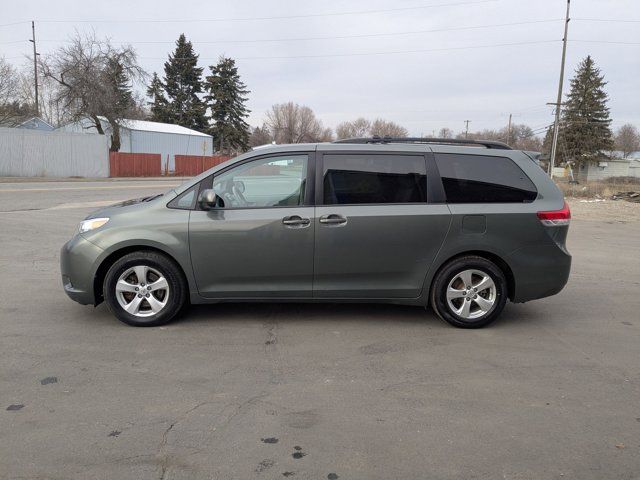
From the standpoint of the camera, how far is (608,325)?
5.49 meters

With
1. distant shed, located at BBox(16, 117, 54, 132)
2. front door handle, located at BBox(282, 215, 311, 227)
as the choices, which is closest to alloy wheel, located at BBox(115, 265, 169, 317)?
front door handle, located at BBox(282, 215, 311, 227)

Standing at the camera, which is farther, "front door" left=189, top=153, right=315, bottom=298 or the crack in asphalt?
"front door" left=189, top=153, right=315, bottom=298

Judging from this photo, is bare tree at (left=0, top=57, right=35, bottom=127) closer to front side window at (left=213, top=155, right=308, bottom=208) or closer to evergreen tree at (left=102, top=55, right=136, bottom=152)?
evergreen tree at (left=102, top=55, right=136, bottom=152)

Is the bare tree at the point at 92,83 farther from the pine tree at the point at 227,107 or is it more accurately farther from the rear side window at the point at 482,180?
the rear side window at the point at 482,180

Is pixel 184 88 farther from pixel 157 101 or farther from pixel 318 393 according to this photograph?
pixel 318 393

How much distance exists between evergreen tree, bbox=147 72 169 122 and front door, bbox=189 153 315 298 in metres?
69.5

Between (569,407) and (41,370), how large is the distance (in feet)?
12.7

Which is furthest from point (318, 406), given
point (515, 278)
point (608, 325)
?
point (608, 325)

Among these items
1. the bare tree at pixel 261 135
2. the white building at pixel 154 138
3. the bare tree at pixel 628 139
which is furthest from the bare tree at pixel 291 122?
the bare tree at pixel 628 139

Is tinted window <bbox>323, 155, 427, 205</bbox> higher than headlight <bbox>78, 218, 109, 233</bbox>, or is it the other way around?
tinted window <bbox>323, 155, 427, 205</bbox>

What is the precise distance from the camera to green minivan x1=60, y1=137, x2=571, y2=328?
5.02 metres

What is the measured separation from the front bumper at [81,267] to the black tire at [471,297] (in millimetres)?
3244

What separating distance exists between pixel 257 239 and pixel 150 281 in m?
1.12

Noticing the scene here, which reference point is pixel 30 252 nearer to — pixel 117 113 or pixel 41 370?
pixel 41 370
